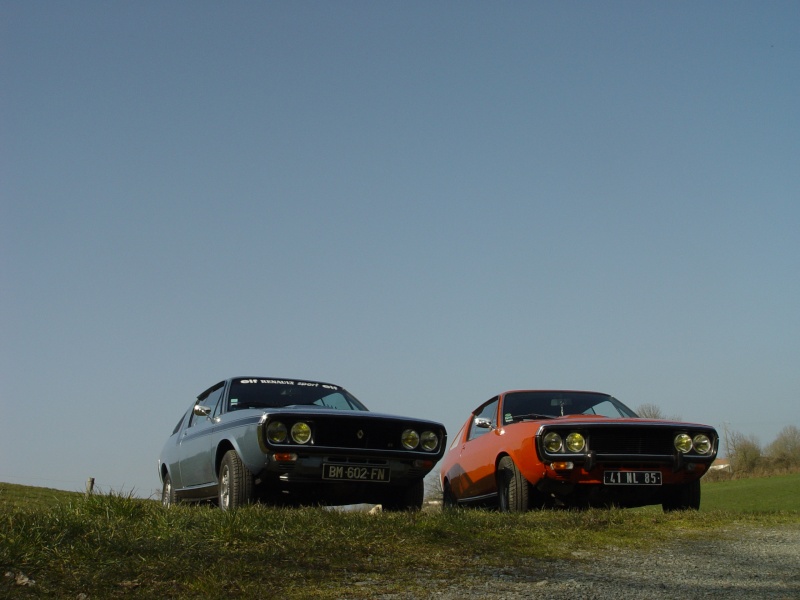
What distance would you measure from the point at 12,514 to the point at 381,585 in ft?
9.96

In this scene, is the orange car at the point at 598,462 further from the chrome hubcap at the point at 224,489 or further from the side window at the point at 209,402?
the side window at the point at 209,402

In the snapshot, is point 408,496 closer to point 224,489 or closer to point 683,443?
point 224,489

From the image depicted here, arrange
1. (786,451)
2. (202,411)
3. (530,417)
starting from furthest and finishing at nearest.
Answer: (786,451), (530,417), (202,411)

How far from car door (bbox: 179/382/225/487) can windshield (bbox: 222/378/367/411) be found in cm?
32

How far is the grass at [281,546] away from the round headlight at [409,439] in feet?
3.38

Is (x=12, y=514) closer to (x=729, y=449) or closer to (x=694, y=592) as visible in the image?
(x=694, y=592)

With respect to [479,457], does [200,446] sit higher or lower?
higher

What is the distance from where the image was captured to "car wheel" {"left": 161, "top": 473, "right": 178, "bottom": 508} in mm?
10857

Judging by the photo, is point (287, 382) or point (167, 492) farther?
point (167, 492)

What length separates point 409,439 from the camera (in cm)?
837

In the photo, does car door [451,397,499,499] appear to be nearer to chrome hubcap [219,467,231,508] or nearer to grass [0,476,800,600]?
grass [0,476,800,600]

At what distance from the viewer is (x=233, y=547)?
5406mm

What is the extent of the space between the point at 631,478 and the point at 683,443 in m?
0.68

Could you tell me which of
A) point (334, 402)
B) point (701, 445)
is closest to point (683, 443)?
point (701, 445)
